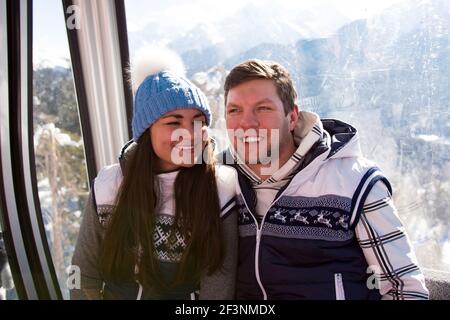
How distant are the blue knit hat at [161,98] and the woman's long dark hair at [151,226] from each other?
12 centimetres

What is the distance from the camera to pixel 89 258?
145 cm

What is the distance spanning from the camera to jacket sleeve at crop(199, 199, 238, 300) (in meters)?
1.36

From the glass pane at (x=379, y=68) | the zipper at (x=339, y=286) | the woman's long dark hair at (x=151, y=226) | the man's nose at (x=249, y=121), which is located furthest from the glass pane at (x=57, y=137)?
the zipper at (x=339, y=286)

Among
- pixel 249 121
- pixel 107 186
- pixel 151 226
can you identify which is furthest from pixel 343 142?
pixel 107 186

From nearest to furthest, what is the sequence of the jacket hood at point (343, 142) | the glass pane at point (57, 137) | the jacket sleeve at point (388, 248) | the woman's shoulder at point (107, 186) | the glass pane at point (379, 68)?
1. the jacket sleeve at point (388, 248)
2. the jacket hood at point (343, 142)
3. the woman's shoulder at point (107, 186)
4. the glass pane at point (379, 68)
5. the glass pane at point (57, 137)

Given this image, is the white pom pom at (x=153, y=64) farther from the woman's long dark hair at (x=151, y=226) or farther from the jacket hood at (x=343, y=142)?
the jacket hood at (x=343, y=142)

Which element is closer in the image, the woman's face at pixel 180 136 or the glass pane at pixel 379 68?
the woman's face at pixel 180 136

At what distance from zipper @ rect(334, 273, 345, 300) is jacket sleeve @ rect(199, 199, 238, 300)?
0.32 meters

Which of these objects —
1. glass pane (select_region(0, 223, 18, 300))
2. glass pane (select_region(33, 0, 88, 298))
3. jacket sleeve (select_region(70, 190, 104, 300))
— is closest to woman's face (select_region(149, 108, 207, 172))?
jacket sleeve (select_region(70, 190, 104, 300))

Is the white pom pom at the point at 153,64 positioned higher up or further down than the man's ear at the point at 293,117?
higher up

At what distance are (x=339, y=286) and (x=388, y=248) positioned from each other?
7.4 inches

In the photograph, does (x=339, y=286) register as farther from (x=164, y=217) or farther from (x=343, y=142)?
(x=164, y=217)

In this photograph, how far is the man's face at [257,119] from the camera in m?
1.40
